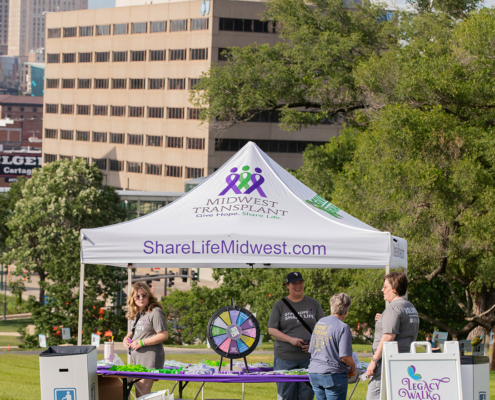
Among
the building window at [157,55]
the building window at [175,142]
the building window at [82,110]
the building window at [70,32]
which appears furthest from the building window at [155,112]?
the building window at [70,32]

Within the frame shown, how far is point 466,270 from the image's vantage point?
19641mm

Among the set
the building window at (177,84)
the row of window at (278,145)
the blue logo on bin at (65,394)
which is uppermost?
the building window at (177,84)

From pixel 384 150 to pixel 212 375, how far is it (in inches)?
476

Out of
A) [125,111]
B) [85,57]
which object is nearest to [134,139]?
[125,111]

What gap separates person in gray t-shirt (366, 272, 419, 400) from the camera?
6172 millimetres

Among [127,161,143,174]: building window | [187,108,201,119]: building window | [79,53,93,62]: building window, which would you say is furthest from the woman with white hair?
[79,53,93,62]: building window

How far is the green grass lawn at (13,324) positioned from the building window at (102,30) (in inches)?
1755

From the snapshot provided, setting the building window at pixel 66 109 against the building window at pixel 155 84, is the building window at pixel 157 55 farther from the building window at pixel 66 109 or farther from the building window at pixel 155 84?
the building window at pixel 66 109

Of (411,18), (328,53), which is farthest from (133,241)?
(411,18)

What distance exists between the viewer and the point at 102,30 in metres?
87.6

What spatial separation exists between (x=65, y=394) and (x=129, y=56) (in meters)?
81.4

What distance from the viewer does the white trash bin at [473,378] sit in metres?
6.23

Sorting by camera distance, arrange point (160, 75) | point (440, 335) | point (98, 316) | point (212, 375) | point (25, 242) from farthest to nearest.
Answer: point (160, 75), point (25, 242), point (98, 316), point (440, 335), point (212, 375)

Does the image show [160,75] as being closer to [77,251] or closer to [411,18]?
[77,251]
